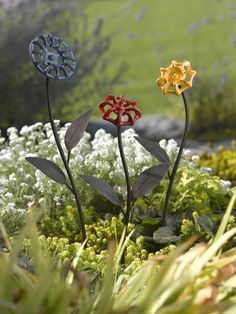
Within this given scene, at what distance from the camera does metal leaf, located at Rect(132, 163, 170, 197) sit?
10.3ft

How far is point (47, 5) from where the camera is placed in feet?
26.7

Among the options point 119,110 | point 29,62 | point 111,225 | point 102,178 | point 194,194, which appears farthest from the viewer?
point 29,62

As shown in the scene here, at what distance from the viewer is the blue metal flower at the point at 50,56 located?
10.2 feet

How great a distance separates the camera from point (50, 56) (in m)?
3.15

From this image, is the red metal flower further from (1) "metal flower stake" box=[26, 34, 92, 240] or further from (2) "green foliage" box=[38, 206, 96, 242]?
(2) "green foliage" box=[38, 206, 96, 242]

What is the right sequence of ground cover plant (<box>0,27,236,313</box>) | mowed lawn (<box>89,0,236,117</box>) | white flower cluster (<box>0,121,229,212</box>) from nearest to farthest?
ground cover plant (<box>0,27,236,313</box>) → white flower cluster (<box>0,121,229,212</box>) → mowed lawn (<box>89,0,236,117</box>)

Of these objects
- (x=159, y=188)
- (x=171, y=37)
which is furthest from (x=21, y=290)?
(x=171, y=37)

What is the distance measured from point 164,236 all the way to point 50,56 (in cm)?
A: 92

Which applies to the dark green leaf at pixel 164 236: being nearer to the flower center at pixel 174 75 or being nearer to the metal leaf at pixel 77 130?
the metal leaf at pixel 77 130

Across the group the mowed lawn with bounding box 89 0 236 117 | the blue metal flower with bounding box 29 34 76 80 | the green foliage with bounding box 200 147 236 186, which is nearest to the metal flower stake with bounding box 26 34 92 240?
the blue metal flower with bounding box 29 34 76 80

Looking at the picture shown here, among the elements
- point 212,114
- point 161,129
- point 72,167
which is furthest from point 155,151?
point 212,114

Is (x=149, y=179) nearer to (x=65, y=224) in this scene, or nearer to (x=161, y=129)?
(x=65, y=224)

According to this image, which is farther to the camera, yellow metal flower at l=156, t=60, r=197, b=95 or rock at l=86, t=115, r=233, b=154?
rock at l=86, t=115, r=233, b=154

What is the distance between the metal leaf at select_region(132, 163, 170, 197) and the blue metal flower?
547 millimetres
